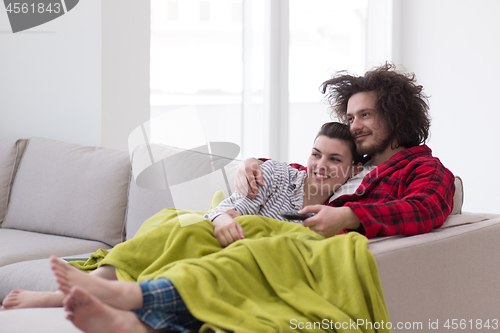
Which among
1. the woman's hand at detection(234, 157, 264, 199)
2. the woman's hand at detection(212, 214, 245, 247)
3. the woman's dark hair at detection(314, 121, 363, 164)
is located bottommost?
the woman's hand at detection(212, 214, 245, 247)

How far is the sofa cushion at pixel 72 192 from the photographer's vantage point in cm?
208

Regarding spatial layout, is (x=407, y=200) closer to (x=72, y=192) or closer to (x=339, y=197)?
(x=339, y=197)

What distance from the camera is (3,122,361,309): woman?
4.09 feet

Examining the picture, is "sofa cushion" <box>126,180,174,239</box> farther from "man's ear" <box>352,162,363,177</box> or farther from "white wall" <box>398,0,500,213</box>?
"white wall" <box>398,0,500,213</box>

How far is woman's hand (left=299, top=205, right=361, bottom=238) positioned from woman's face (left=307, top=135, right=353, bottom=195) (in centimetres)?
35

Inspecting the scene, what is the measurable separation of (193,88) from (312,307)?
7.60ft

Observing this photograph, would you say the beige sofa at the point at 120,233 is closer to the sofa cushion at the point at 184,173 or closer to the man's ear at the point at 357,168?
the sofa cushion at the point at 184,173

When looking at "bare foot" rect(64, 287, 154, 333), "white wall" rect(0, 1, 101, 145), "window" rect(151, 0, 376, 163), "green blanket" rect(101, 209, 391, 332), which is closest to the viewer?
"bare foot" rect(64, 287, 154, 333)

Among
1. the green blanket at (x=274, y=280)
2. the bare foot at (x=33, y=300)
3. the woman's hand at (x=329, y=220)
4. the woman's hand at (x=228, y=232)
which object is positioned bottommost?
the bare foot at (x=33, y=300)

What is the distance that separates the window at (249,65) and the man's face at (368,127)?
4.25 feet

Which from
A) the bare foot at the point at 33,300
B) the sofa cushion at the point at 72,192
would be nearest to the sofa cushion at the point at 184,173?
the sofa cushion at the point at 72,192

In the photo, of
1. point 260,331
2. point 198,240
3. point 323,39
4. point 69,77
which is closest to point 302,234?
point 198,240

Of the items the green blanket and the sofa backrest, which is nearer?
the green blanket

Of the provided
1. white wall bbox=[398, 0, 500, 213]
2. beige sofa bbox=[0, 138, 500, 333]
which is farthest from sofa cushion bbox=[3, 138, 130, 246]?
white wall bbox=[398, 0, 500, 213]
